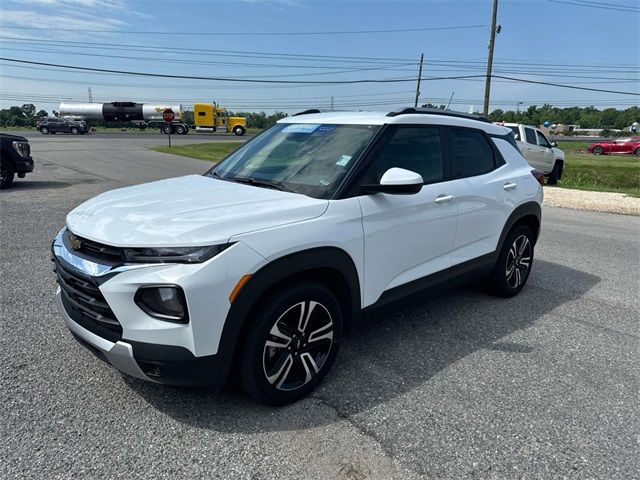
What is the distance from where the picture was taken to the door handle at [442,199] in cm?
372

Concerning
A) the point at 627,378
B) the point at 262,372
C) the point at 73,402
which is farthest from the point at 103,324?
the point at 627,378

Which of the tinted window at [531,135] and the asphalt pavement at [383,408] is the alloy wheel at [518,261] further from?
the tinted window at [531,135]

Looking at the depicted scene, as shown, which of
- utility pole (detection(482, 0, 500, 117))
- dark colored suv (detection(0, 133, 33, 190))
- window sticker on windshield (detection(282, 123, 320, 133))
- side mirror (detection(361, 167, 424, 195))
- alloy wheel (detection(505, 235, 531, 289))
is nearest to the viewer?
side mirror (detection(361, 167, 424, 195))

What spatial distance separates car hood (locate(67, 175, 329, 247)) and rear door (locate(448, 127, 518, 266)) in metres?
1.59

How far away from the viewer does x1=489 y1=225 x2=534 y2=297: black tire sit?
4.76 metres

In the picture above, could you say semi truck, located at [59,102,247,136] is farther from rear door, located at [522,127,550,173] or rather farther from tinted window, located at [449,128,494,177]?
tinted window, located at [449,128,494,177]

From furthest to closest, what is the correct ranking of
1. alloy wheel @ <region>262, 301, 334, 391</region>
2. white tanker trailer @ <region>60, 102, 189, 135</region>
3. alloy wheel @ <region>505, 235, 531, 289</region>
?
white tanker trailer @ <region>60, 102, 189, 135</region>, alloy wheel @ <region>505, 235, 531, 289</region>, alloy wheel @ <region>262, 301, 334, 391</region>

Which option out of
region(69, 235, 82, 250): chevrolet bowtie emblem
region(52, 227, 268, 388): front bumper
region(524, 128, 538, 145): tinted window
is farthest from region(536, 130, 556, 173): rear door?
region(69, 235, 82, 250): chevrolet bowtie emblem

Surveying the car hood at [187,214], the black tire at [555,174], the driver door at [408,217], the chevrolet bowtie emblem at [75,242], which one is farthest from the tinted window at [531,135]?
the chevrolet bowtie emblem at [75,242]

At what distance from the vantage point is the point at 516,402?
3.07 m

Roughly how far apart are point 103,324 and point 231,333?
0.71 meters

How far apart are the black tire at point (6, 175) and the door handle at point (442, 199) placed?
1115 centimetres

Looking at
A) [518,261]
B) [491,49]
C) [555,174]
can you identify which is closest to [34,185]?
[518,261]

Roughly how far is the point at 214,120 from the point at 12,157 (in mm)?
55559
